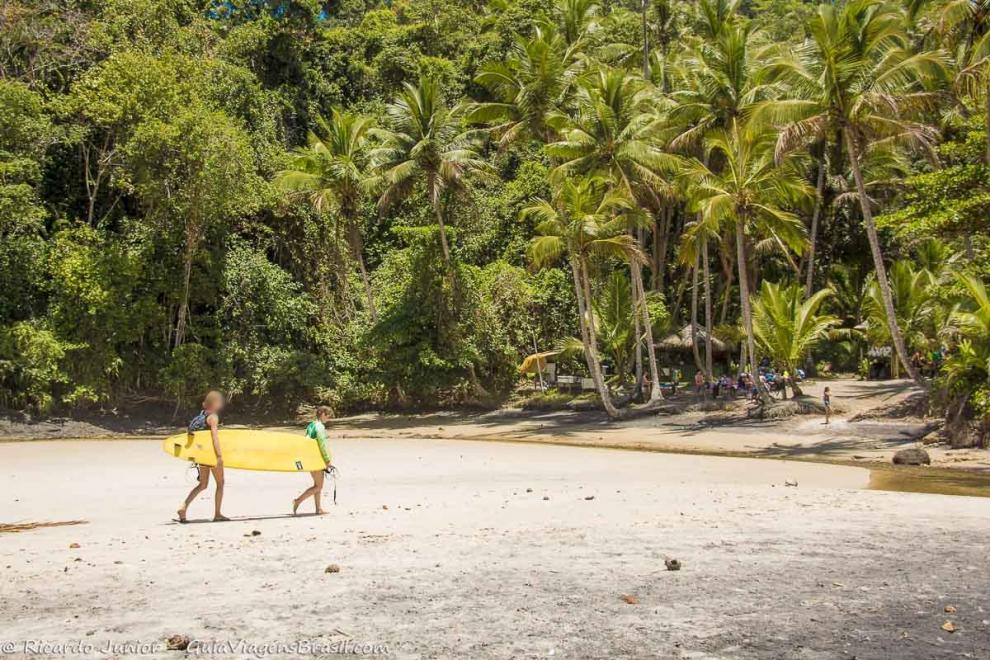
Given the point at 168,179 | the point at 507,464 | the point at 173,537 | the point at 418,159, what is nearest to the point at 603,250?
the point at 418,159

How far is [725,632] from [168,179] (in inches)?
1056

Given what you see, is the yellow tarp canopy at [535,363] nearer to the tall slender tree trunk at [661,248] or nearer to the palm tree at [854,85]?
the tall slender tree trunk at [661,248]

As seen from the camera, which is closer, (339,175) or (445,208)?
(339,175)

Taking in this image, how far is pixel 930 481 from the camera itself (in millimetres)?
13672

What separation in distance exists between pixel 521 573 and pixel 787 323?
20.8 m

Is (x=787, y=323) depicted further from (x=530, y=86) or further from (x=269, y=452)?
(x=269, y=452)

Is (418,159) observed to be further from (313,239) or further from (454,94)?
(454,94)

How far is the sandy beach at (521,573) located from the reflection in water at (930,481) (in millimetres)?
1157

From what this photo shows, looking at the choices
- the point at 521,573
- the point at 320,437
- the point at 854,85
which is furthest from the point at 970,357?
the point at 521,573

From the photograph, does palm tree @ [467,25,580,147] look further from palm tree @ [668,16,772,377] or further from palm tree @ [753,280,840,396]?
palm tree @ [753,280,840,396]

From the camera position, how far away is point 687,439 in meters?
22.0

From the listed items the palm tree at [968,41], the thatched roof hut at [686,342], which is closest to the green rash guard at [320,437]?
the palm tree at [968,41]

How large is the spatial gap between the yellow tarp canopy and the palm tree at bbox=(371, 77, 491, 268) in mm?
4583

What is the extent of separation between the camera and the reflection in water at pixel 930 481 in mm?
12516
